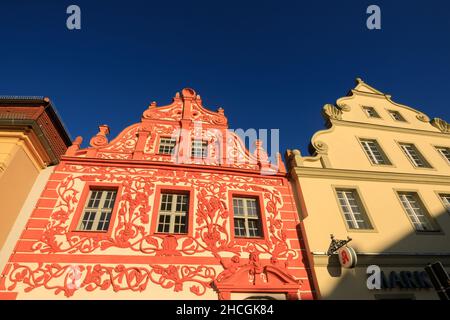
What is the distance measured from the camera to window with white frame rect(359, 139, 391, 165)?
472 inches

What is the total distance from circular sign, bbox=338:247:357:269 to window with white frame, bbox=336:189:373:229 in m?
1.66

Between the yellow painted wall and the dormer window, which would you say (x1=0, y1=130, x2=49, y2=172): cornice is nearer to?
the yellow painted wall

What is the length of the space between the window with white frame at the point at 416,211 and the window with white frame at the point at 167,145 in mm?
9948

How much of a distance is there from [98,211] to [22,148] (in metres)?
3.29

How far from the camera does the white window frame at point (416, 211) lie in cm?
984

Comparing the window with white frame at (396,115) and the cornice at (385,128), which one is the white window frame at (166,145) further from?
the window with white frame at (396,115)

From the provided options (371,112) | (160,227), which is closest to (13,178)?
Answer: (160,227)

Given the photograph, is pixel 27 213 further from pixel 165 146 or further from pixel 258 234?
pixel 258 234

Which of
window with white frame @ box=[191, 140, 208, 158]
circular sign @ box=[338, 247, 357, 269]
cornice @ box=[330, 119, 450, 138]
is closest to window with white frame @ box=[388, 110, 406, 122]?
cornice @ box=[330, 119, 450, 138]

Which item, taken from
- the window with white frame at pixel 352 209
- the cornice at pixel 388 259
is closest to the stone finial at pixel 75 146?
the cornice at pixel 388 259

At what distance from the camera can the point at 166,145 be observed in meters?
11.1

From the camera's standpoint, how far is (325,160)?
36.1ft

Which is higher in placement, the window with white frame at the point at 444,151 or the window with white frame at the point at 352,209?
the window with white frame at the point at 444,151
